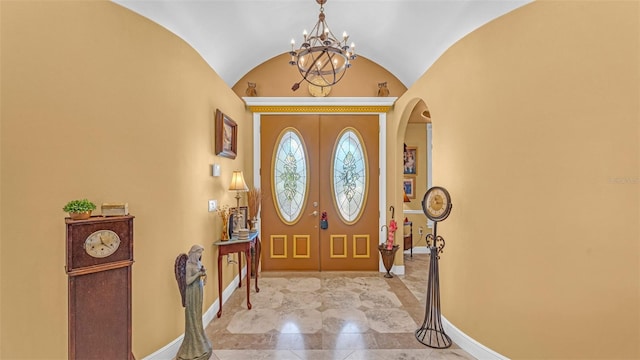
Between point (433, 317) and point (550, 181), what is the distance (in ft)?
5.26

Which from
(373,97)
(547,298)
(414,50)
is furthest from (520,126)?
(373,97)

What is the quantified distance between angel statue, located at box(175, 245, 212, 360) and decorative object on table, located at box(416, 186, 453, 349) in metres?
1.96

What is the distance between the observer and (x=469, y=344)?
2.28 metres

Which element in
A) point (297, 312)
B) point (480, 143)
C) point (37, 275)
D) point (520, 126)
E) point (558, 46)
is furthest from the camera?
point (297, 312)

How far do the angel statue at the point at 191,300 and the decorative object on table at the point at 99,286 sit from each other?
43 cm

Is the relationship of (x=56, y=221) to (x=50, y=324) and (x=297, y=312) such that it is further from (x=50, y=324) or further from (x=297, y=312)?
(x=297, y=312)

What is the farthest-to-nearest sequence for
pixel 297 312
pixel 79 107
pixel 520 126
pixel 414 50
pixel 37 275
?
pixel 414 50 → pixel 297 312 → pixel 520 126 → pixel 79 107 → pixel 37 275

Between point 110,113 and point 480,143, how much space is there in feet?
9.28

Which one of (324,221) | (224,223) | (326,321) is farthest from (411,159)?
(224,223)

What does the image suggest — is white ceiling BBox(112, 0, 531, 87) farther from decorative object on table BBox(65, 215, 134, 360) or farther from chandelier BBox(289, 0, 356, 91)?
decorative object on table BBox(65, 215, 134, 360)

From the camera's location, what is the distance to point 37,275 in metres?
1.45

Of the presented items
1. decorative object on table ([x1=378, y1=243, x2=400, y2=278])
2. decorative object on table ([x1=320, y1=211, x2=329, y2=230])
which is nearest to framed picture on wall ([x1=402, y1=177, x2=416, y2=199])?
decorative object on table ([x1=378, y1=243, x2=400, y2=278])

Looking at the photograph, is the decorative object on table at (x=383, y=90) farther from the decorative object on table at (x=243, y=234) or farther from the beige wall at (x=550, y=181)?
the decorative object on table at (x=243, y=234)

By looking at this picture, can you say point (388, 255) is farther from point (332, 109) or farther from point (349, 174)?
point (332, 109)
